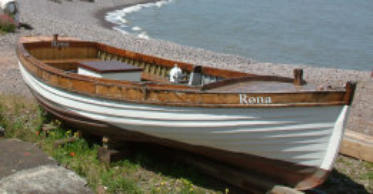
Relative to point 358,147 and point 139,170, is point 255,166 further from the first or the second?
point 358,147

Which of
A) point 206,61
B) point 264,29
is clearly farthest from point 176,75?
point 264,29

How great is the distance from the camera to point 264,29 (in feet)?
134

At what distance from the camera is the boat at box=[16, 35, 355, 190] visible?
6195 mm

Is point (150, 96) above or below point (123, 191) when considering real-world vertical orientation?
above

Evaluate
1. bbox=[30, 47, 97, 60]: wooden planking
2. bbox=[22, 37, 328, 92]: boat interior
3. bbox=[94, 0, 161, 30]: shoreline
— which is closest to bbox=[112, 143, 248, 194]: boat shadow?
bbox=[22, 37, 328, 92]: boat interior

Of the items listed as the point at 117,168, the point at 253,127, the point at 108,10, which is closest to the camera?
the point at 253,127

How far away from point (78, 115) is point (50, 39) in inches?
146

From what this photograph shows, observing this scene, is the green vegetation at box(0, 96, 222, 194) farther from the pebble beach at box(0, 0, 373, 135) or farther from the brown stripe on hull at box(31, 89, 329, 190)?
the pebble beach at box(0, 0, 373, 135)

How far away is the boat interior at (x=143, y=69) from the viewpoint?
6930mm

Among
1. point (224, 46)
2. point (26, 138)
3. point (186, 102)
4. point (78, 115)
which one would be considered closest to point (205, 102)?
point (186, 102)

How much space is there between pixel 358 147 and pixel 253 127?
2.95 metres

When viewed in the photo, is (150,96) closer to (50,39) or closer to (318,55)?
(50,39)

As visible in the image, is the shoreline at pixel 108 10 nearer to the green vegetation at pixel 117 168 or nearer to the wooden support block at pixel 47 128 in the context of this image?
the wooden support block at pixel 47 128

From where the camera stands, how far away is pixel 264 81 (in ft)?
24.5
